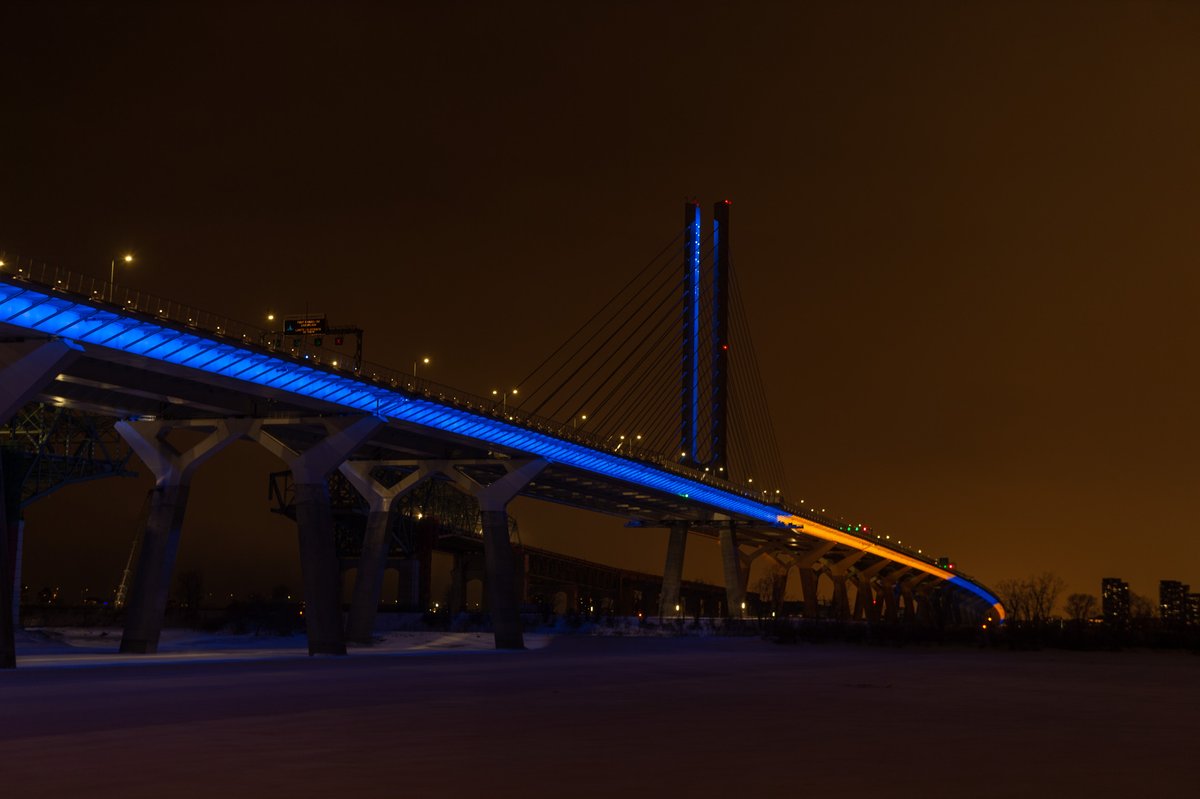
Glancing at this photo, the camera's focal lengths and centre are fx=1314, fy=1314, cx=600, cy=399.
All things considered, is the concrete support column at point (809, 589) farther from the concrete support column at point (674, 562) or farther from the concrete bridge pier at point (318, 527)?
the concrete bridge pier at point (318, 527)

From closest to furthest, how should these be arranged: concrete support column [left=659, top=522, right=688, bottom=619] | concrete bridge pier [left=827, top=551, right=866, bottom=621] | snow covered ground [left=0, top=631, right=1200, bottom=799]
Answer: snow covered ground [left=0, top=631, right=1200, bottom=799] < concrete support column [left=659, top=522, right=688, bottom=619] < concrete bridge pier [left=827, top=551, right=866, bottom=621]

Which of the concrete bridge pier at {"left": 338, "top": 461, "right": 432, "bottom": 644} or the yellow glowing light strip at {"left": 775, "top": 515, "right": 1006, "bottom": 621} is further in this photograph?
the yellow glowing light strip at {"left": 775, "top": 515, "right": 1006, "bottom": 621}

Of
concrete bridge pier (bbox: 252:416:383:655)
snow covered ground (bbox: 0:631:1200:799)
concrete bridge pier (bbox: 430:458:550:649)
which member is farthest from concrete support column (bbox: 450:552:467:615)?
snow covered ground (bbox: 0:631:1200:799)

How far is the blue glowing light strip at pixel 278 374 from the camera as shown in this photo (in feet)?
139

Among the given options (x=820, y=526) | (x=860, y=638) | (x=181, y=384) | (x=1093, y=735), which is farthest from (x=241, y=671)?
(x=820, y=526)

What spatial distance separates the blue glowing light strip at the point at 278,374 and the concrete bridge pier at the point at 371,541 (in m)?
5.99

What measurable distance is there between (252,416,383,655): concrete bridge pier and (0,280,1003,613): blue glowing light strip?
218 centimetres

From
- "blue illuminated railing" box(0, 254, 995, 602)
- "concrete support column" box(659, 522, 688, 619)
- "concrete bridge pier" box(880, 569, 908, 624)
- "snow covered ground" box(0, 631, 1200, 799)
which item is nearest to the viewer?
"snow covered ground" box(0, 631, 1200, 799)

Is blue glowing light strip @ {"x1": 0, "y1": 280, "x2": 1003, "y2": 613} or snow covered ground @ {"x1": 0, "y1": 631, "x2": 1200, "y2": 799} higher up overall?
blue glowing light strip @ {"x1": 0, "y1": 280, "x2": 1003, "y2": 613}

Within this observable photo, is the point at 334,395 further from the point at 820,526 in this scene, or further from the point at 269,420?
the point at 820,526

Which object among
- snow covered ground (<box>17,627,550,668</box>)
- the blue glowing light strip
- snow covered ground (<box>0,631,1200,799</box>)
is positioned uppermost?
the blue glowing light strip

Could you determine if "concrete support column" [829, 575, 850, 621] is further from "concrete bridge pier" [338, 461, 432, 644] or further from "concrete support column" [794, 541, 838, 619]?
"concrete bridge pier" [338, 461, 432, 644]

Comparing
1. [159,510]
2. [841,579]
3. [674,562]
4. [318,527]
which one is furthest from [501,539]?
[841,579]

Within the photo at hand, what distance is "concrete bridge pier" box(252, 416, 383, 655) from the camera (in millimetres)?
57969
